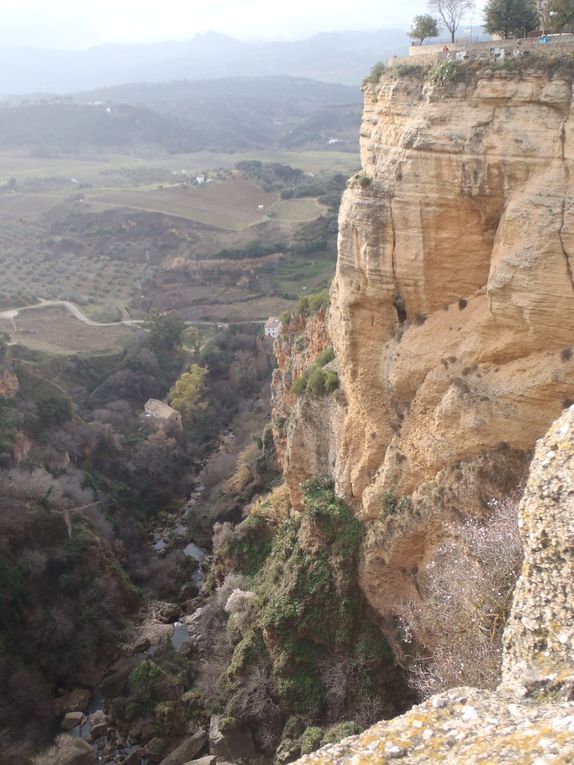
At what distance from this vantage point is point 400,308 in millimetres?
17000

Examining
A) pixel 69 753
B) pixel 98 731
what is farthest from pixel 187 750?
pixel 98 731

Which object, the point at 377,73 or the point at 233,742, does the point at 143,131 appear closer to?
the point at 377,73

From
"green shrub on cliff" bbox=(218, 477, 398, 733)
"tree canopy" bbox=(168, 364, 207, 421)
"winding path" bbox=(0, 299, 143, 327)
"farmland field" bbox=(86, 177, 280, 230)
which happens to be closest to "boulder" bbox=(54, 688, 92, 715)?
"green shrub on cliff" bbox=(218, 477, 398, 733)

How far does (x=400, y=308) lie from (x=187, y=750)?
13519 millimetres

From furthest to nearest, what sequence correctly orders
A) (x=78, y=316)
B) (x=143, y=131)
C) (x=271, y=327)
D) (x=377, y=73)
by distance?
(x=143, y=131) → (x=78, y=316) → (x=271, y=327) → (x=377, y=73)

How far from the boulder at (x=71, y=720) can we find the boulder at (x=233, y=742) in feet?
18.1

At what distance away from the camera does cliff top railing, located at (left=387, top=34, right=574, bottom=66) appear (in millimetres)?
13507

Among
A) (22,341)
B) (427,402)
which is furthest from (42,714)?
(22,341)

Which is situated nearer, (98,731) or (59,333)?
(98,731)

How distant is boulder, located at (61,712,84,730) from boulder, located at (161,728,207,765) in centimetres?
397

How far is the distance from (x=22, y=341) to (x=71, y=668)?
103ft

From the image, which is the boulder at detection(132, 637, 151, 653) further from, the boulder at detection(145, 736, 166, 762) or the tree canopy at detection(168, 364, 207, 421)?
the tree canopy at detection(168, 364, 207, 421)

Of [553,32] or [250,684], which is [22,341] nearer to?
[250,684]

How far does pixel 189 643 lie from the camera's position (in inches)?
913
